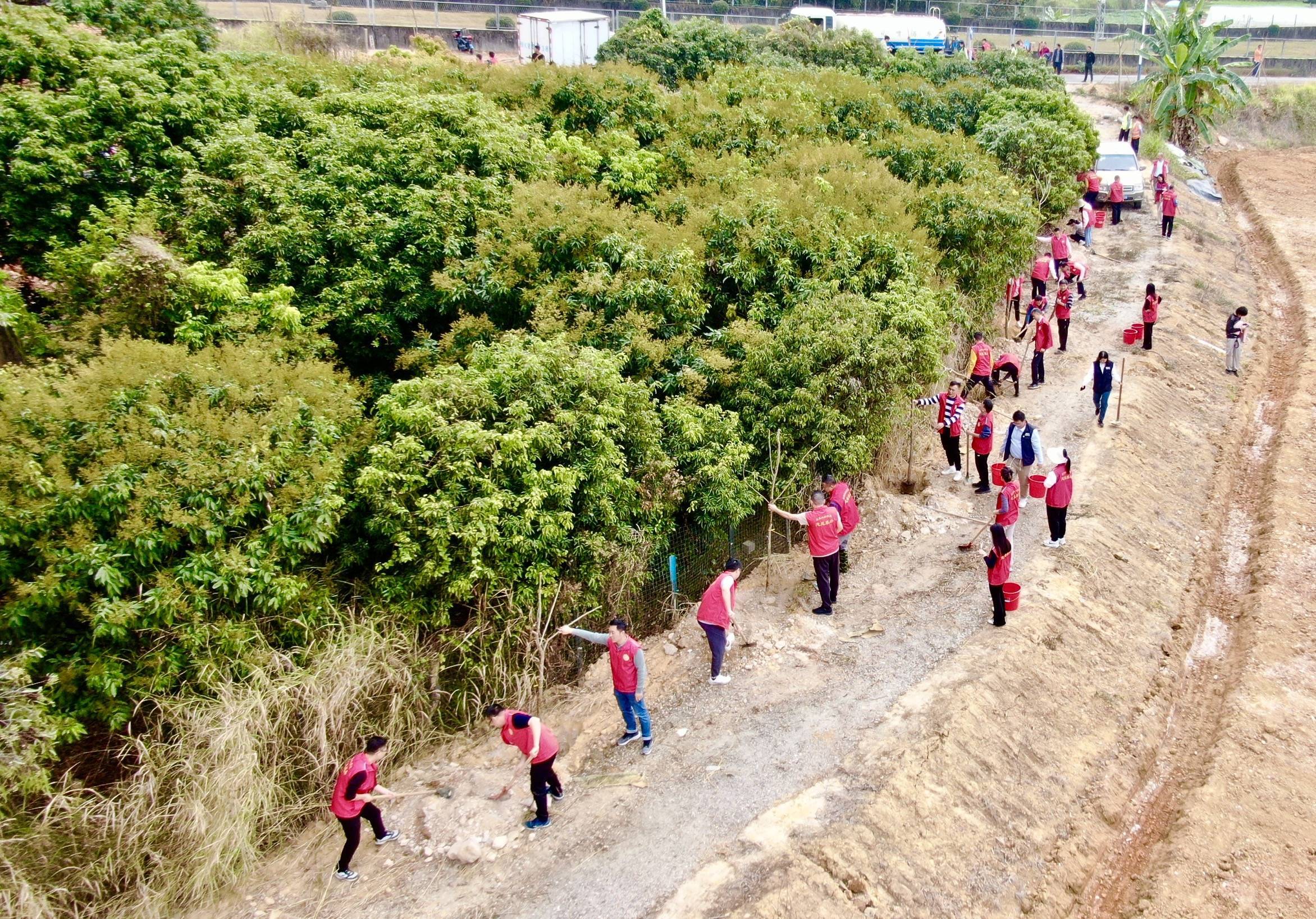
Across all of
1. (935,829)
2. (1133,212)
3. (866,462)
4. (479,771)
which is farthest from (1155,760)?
(1133,212)

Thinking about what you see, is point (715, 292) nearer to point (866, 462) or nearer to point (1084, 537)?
point (866, 462)

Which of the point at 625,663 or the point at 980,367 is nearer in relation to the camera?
the point at 625,663

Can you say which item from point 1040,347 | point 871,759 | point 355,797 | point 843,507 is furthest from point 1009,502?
point 355,797

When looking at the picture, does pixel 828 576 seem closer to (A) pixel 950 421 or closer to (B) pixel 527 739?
(A) pixel 950 421

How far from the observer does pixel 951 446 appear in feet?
49.6

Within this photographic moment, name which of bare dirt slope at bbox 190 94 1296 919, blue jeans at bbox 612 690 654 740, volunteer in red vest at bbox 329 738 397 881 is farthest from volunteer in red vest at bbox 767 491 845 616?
volunteer in red vest at bbox 329 738 397 881

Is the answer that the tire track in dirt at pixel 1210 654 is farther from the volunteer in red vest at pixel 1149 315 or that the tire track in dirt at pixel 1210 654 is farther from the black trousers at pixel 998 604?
the volunteer in red vest at pixel 1149 315

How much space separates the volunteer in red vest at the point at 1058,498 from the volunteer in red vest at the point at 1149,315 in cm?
708

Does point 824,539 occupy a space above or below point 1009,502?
below

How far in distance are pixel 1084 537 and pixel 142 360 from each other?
1243cm

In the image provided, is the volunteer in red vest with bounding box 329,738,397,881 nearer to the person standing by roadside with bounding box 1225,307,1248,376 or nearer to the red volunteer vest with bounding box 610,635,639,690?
the red volunteer vest with bounding box 610,635,639,690

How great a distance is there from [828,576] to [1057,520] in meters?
3.61

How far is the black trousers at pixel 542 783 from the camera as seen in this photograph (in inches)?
355

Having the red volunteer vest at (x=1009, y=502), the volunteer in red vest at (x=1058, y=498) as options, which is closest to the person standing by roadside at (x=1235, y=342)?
the volunteer in red vest at (x=1058, y=498)
